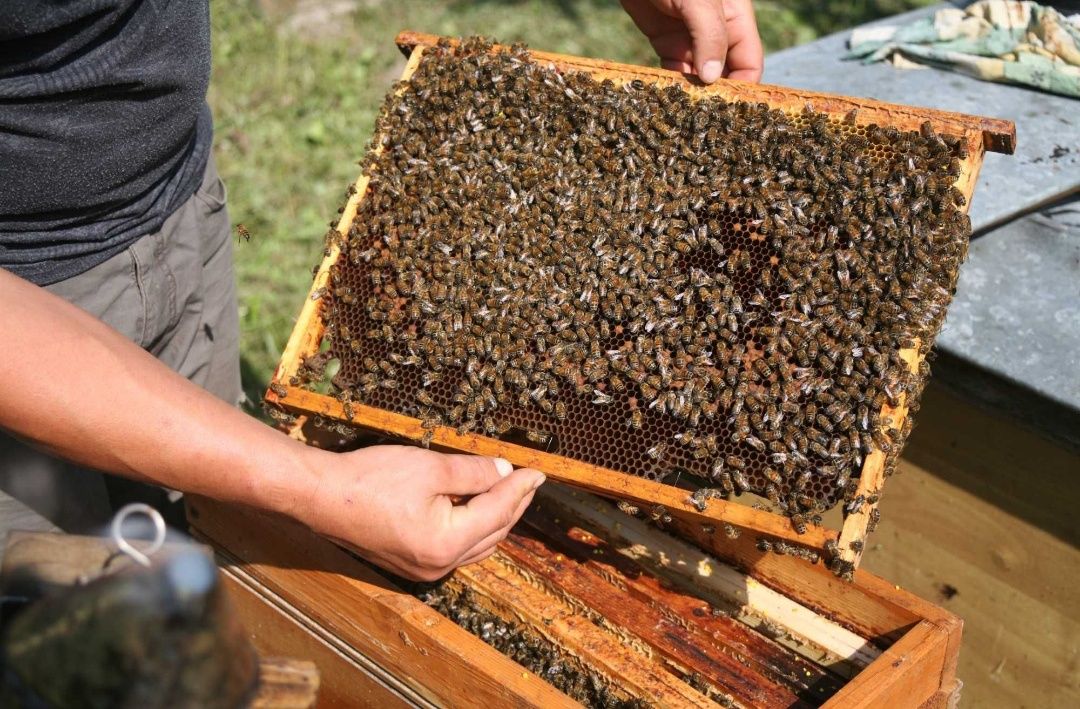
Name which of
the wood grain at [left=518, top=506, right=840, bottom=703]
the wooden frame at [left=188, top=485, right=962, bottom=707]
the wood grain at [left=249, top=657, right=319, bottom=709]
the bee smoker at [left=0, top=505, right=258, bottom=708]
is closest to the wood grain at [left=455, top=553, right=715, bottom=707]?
the wooden frame at [left=188, top=485, right=962, bottom=707]

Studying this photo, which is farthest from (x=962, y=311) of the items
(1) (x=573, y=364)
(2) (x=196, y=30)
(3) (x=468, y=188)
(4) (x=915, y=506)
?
(2) (x=196, y=30)

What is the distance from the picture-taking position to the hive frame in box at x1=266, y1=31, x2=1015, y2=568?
278 cm

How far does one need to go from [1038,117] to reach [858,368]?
2.56 meters

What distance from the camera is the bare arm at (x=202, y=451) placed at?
2.39 meters

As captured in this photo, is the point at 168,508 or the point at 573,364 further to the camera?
the point at 168,508

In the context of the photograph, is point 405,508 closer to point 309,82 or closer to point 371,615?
point 371,615

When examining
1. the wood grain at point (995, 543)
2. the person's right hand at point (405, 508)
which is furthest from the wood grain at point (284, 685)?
the wood grain at point (995, 543)

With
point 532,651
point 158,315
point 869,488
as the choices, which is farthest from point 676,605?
point 158,315

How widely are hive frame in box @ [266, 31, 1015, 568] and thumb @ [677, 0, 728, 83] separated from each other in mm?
123

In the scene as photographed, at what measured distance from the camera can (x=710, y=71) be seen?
3.54 metres

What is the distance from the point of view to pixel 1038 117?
4.54 m

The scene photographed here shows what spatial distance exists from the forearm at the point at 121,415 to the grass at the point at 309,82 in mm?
3959

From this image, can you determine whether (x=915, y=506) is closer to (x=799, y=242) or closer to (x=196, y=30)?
(x=799, y=242)

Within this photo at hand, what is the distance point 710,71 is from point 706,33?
230 mm
